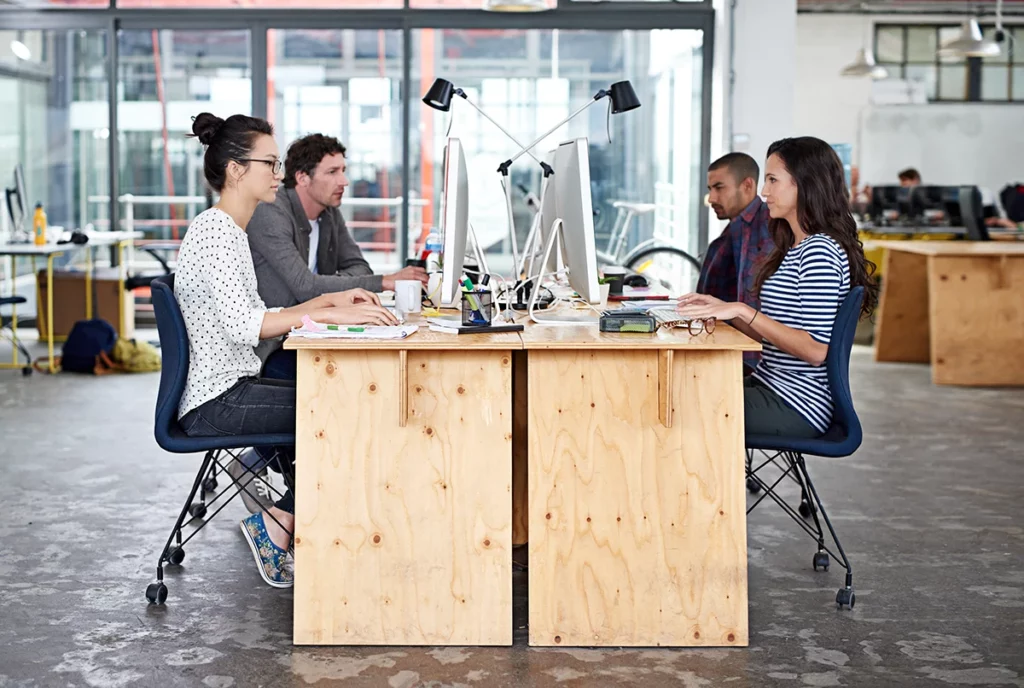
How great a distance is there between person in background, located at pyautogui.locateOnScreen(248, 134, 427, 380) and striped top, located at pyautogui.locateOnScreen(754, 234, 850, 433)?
1.25 m

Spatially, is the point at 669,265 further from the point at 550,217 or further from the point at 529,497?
the point at 529,497

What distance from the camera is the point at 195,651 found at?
10.2ft

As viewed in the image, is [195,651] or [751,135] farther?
[751,135]

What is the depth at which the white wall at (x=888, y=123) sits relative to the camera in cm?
1477

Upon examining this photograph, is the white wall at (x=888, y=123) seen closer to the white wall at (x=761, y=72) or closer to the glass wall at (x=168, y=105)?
the white wall at (x=761, y=72)

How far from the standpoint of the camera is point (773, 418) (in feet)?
11.3

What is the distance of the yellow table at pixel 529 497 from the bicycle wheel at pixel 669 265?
18.3 feet

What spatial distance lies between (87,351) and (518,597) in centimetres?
516

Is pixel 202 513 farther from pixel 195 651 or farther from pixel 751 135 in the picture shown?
pixel 751 135

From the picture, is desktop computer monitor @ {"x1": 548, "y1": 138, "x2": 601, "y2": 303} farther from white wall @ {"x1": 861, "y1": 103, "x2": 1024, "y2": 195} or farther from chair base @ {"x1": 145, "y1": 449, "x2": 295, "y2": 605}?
white wall @ {"x1": 861, "y1": 103, "x2": 1024, "y2": 195}

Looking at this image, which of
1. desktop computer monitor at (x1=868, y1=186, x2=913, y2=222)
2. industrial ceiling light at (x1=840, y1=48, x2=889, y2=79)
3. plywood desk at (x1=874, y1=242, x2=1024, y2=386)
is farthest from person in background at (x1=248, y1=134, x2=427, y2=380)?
industrial ceiling light at (x1=840, y1=48, x2=889, y2=79)

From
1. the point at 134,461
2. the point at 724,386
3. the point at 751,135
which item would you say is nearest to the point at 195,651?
the point at 724,386

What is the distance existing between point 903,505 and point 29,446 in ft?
12.1

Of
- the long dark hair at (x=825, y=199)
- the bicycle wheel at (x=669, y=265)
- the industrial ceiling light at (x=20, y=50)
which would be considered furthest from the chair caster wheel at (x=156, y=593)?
the industrial ceiling light at (x=20, y=50)
